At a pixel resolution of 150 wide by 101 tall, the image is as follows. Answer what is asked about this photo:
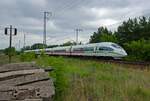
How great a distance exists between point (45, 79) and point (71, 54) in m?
42.3

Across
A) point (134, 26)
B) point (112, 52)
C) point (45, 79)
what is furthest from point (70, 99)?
point (134, 26)

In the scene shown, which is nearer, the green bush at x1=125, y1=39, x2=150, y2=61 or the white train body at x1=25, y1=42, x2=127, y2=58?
the white train body at x1=25, y1=42, x2=127, y2=58

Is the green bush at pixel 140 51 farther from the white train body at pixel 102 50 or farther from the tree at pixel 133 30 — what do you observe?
the tree at pixel 133 30

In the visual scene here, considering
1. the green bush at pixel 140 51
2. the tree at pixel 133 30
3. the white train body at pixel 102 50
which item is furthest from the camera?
the tree at pixel 133 30

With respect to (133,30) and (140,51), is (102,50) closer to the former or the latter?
(140,51)

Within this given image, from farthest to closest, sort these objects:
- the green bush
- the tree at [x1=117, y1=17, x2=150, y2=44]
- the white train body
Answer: the tree at [x1=117, y1=17, x2=150, y2=44] < the green bush < the white train body

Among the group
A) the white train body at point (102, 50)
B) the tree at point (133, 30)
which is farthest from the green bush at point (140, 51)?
the tree at point (133, 30)

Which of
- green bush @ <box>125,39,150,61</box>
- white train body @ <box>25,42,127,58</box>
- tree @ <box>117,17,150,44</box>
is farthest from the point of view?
tree @ <box>117,17,150,44</box>

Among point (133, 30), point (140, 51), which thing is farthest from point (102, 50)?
point (133, 30)

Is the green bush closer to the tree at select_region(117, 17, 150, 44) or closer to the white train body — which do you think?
the white train body

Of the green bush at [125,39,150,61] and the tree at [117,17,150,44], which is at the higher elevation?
the tree at [117,17,150,44]

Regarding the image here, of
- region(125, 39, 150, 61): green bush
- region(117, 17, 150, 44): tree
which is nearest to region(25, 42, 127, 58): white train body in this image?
region(125, 39, 150, 61): green bush

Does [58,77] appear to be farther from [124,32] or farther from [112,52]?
[124,32]

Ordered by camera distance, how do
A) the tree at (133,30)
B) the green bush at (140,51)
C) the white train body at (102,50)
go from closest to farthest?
the white train body at (102,50) → the green bush at (140,51) → the tree at (133,30)
